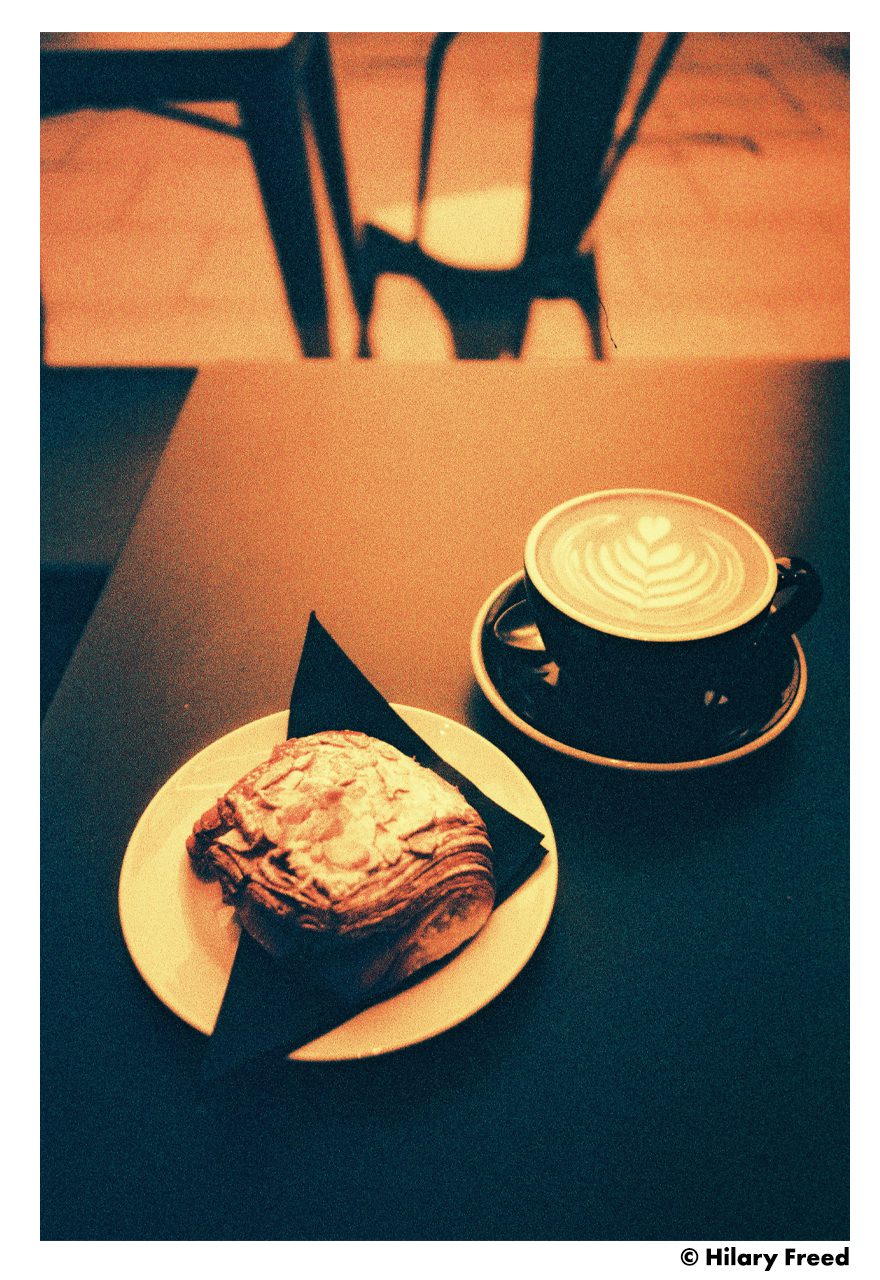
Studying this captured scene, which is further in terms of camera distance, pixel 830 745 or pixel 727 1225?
pixel 830 745

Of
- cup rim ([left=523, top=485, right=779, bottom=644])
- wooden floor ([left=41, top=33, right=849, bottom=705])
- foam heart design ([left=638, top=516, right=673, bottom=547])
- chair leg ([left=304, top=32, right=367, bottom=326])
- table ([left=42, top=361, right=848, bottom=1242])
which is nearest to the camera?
table ([left=42, top=361, right=848, bottom=1242])

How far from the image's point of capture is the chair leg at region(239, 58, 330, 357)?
4.94ft

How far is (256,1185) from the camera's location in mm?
443

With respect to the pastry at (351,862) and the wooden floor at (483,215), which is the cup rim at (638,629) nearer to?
the pastry at (351,862)

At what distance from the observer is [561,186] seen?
4.95 feet

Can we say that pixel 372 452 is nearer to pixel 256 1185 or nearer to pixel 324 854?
pixel 324 854

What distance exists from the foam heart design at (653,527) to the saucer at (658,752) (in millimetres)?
111

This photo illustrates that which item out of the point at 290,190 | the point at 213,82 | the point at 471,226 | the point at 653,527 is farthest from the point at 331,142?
the point at 653,527

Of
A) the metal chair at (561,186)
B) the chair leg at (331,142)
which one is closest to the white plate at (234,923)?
the metal chair at (561,186)

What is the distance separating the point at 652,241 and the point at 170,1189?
2.80 meters

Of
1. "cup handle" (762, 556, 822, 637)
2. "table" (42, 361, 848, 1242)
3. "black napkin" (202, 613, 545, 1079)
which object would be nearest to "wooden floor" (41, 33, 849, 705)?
"table" (42, 361, 848, 1242)

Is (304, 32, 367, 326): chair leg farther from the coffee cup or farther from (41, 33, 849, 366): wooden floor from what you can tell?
the coffee cup

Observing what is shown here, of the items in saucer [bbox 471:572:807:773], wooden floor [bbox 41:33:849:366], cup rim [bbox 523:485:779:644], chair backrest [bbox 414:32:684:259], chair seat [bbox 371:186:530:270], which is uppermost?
chair backrest [bbox 414:32:684:259]

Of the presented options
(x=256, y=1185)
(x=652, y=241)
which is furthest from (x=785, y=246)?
(x=256, y=1185)
